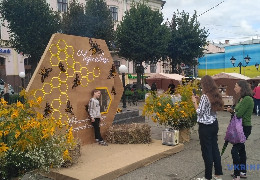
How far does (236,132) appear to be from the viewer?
184 inches

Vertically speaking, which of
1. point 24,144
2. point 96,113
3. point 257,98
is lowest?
point 257,98

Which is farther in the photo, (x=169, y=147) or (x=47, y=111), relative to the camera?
(x=169, y=147)

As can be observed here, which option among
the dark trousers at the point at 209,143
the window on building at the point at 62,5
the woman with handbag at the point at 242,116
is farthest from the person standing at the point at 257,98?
the window on building at the point at 62,5

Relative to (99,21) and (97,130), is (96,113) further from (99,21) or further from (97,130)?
(99,21)

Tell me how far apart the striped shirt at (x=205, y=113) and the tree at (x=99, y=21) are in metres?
19.6

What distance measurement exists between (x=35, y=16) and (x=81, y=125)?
16.1 m

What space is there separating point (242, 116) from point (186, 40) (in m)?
22.3

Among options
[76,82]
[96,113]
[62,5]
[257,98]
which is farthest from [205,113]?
[62,5]

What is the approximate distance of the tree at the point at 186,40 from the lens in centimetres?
2630

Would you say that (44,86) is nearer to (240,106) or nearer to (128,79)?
(240,106)

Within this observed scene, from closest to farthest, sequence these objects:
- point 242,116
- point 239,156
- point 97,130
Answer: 1. point 242,116
2. point 239,156
3. point 97,130

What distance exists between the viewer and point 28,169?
139 inches

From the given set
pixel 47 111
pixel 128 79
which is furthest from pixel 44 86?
pixel 128 79

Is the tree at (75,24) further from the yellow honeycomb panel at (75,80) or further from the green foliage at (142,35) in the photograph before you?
the yellow honeycomb panel at (75,80)
